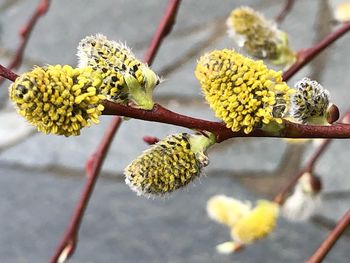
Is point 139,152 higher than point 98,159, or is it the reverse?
point 98,159

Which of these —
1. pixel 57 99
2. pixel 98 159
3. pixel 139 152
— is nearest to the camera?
pixel 57 99

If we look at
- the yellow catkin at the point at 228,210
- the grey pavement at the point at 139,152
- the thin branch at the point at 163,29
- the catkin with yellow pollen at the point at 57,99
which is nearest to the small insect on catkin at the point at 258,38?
the thin branch at the point at 163,29

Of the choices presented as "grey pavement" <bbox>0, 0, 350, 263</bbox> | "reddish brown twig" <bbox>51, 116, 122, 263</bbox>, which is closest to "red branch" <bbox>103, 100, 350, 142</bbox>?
"reddish brown twig" <bbox>51, 116, 122, 263</bbox>

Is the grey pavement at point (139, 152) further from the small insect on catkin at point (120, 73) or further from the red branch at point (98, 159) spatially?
the small insect on catkin at point (120, 73)

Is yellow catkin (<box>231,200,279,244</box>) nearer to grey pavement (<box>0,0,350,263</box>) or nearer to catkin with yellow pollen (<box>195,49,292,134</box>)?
catkin with yellow pollen (<box>195,49,292,134</box>)

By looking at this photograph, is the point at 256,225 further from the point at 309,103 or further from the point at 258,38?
the point at 309,103

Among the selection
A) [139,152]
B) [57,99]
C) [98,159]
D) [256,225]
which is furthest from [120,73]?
[139,152]

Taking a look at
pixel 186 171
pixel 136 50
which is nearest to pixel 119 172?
pixel 136 50
